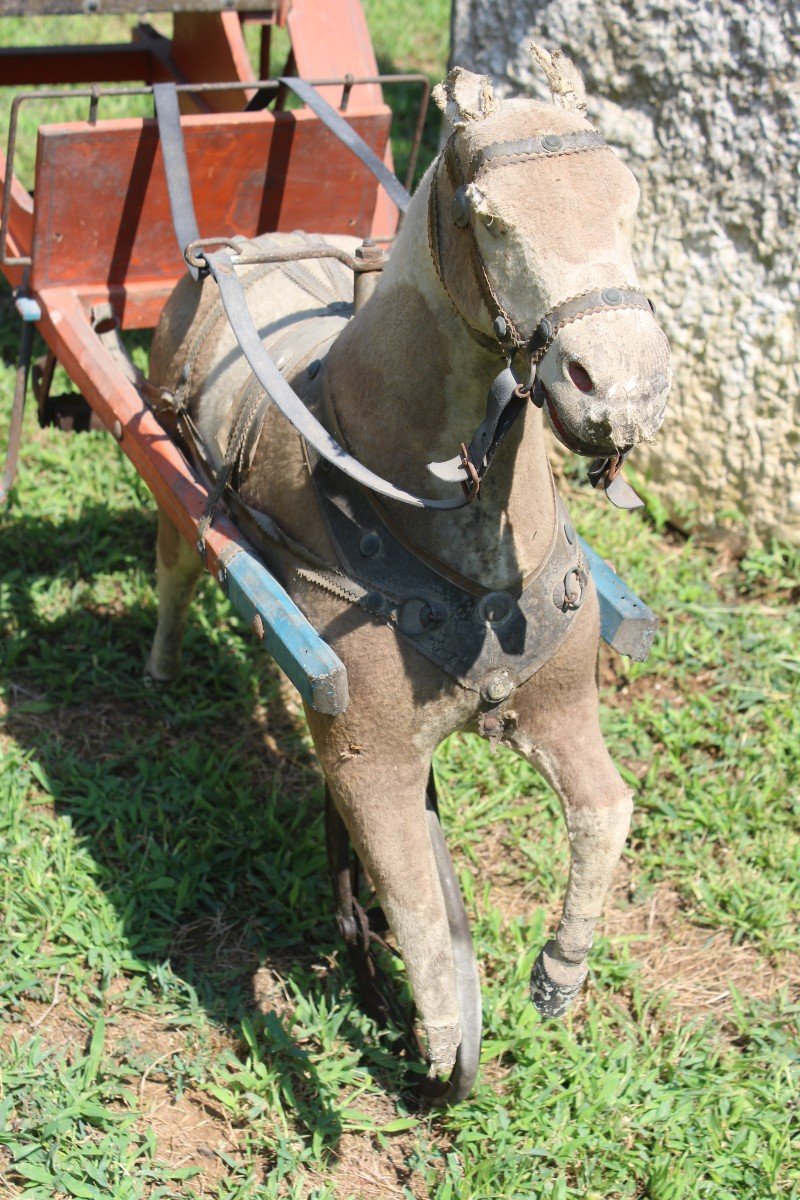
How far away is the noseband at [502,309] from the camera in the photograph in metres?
1.91

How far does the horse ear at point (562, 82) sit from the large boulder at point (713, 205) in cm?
236

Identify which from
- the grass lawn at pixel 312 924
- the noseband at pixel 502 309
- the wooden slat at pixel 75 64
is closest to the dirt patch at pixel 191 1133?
the grass lawn at pixel 312 924

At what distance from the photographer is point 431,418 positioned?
2.35m

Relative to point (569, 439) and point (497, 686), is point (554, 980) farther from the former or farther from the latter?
point (569, 439)

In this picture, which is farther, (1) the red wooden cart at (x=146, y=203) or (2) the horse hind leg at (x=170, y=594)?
(2) the horse hind leg at (x=170, y=594)

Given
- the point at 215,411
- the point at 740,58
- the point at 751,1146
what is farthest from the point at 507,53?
the point at 751,1146

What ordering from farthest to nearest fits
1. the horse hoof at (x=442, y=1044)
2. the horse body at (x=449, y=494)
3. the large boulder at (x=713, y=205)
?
the large boulder at (x=713, y=205) < the horse hoof at (x=442, y=1044) < the horse body at (x=449, y=494)

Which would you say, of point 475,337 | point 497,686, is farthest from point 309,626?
point 475,337

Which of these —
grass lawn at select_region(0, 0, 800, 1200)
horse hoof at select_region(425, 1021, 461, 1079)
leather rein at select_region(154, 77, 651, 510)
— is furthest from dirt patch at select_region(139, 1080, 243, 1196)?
leather rein at select_region(154, 77, 651, 510)

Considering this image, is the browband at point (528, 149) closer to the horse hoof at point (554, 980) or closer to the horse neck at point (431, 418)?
the horse neck at point (431, 418)

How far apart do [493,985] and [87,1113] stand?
1.06 meters

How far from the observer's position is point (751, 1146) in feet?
9.70

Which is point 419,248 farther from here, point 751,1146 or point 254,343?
point 751,1146

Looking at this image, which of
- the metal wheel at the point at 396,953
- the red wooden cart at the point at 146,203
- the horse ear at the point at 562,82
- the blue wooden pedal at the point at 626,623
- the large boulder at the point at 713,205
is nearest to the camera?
the horse ear at the point at 562,82
